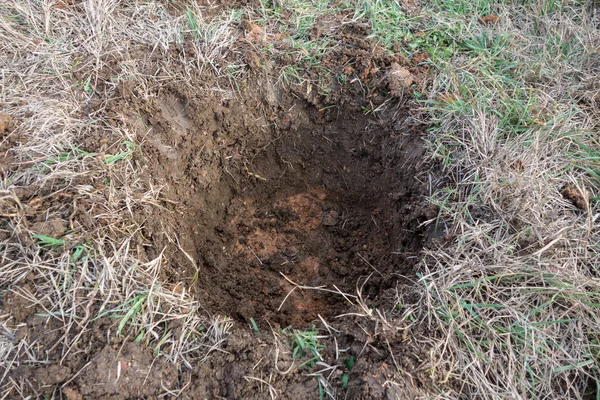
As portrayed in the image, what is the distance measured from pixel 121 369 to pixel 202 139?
4.63 feet

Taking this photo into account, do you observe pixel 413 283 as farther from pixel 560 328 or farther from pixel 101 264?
pixel 101 264

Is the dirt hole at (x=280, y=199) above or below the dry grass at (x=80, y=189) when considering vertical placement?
below

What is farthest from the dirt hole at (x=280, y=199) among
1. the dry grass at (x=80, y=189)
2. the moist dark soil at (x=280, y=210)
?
the dry grass at (x=80, y=189)

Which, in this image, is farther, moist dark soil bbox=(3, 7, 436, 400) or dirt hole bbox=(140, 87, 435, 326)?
dirt hole bbox=(140, 87, 435, 326)

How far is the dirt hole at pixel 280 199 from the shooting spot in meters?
2.29

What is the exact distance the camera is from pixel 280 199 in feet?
9.52

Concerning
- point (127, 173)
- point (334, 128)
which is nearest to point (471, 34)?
point (334, 128)

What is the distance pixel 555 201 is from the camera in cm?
202

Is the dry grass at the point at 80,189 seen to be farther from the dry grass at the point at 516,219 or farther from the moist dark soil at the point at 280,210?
the dry grass at the point at 516,219

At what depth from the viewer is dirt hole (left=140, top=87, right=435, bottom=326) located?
7.52 feet

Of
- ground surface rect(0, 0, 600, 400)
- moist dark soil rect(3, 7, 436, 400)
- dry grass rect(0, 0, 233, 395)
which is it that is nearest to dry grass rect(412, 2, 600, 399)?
ground surface rect(0, 0, 600, 400)

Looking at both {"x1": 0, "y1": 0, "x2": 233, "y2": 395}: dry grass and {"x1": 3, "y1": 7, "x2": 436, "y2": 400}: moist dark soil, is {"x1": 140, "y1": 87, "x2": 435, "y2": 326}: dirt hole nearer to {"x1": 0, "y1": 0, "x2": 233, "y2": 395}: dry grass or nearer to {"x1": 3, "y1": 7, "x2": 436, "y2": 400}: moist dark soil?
{"x1": 3, "y1": 7, "x2": 436, "y2": 400}: moist dark soil

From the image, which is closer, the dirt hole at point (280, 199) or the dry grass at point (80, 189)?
the dry grass at point (80, 189)

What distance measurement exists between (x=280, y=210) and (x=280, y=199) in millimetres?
90
